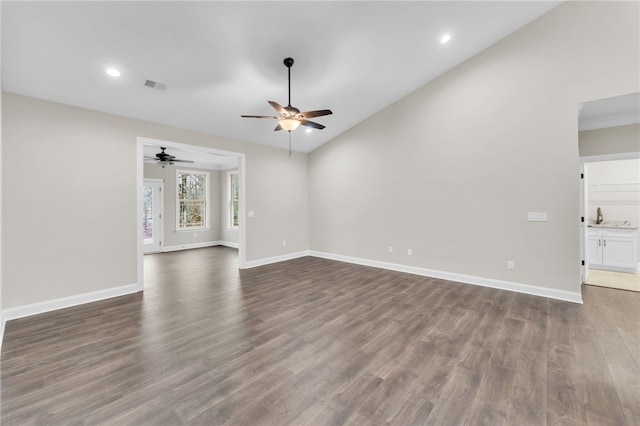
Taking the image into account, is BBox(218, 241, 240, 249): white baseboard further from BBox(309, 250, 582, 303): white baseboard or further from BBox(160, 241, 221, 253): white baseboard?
BBox(309, 250, 582, 303): white baseboard

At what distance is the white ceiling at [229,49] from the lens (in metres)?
2.59

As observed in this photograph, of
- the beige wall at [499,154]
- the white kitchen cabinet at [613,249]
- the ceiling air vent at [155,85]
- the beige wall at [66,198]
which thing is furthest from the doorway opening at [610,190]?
the beige wall at [66,198]

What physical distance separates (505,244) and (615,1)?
11.3ft

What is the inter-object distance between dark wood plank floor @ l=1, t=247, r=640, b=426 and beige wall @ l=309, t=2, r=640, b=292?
2.67 ft

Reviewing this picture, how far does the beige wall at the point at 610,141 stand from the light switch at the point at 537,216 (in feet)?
4.90

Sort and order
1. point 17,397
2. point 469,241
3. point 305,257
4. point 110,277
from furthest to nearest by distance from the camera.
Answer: point 305,257, point 469,241, point 110,277, point 17,397

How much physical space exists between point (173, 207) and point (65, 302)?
5.02 metres

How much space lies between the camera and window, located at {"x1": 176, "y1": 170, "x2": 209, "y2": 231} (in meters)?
8.34

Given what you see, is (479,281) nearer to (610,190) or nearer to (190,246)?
(610,190)

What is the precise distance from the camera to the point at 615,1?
10.9 ft

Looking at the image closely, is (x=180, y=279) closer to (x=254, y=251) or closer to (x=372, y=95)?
(x=254, y=251)

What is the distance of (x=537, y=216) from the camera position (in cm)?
390

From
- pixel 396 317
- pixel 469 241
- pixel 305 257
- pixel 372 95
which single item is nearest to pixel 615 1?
pixel 372 95

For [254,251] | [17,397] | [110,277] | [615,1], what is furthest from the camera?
[254,251]
